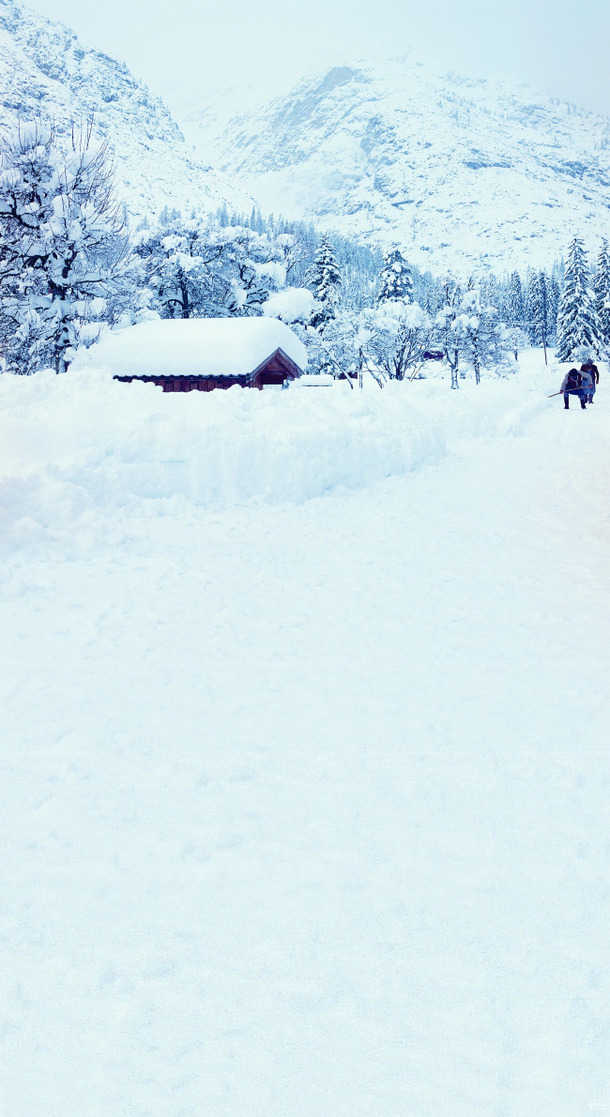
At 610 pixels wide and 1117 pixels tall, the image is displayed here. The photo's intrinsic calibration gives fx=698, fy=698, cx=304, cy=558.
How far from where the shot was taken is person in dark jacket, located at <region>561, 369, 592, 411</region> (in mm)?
26219

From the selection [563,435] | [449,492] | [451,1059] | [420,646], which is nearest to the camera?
[451,1059]

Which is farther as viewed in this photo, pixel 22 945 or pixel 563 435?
pixel 563 435

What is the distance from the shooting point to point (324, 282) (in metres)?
46.8

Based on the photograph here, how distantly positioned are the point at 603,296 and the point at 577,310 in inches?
138

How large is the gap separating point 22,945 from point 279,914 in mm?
924

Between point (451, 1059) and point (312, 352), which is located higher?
point (312, 352)

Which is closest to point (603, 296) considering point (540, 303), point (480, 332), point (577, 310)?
point (577, 310)

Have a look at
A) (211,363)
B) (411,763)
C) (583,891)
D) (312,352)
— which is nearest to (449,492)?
(411,763)

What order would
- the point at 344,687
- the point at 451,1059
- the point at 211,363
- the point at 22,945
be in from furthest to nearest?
→ 1. the point at 211,363
2. the point at 344,687
3. the point at 22,945
4. the point at 451,1059

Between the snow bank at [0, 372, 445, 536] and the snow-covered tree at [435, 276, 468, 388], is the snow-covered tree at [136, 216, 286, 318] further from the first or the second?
the snow-covered tree at [435, 276, 468, 388]

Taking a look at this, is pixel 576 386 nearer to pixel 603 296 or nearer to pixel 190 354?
pixel 190 354

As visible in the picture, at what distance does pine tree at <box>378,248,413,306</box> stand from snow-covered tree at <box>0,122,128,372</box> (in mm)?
31616

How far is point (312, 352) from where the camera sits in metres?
43.8

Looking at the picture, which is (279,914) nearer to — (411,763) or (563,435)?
(411,763)
